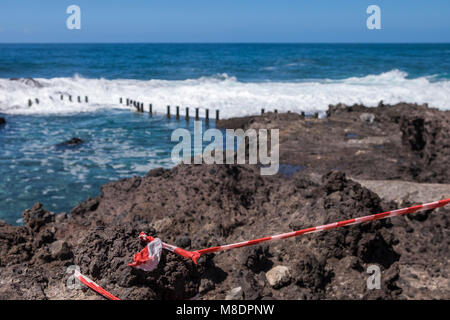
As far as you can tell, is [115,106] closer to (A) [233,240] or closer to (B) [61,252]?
(A) [233,240]

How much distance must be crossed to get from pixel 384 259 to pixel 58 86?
1332 inches

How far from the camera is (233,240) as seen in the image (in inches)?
254

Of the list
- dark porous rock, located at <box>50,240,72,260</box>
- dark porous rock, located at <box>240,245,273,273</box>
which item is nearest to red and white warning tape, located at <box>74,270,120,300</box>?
dark porous rock, located at <box>50,240,72,260</box>

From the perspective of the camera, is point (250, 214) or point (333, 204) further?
point (250, 214)

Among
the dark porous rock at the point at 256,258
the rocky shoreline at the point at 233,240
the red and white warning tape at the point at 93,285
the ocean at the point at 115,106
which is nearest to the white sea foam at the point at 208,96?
the ocean at the point at 115,106

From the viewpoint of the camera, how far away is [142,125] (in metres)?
21.3

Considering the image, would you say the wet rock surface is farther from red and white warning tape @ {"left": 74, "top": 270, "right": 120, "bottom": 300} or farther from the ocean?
red and white warning tape @ {"left": 74, "top": 270, "right": 120, "bottom": 300}

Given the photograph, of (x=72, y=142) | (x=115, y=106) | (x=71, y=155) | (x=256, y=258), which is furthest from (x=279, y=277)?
(x=115, y=106)

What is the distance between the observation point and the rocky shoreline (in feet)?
12.5

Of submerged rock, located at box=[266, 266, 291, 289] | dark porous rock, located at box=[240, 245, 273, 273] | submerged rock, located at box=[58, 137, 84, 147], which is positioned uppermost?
submerged rock, located at box=[58, 137, 84, 147]

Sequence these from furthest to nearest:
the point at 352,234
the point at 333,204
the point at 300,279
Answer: the point at 333,204 → the point at 352,234 → the point at 300,279

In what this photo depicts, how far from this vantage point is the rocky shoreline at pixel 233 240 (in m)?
3.81
